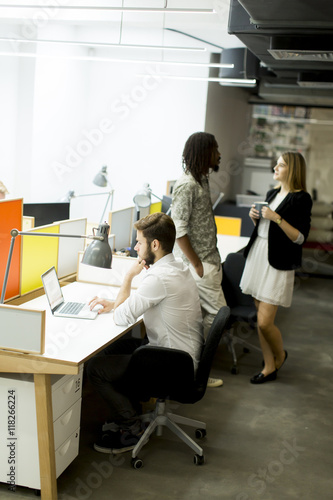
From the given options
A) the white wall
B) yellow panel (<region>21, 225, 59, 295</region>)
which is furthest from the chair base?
the white wall

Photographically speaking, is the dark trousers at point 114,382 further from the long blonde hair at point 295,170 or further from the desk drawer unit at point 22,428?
the long blonde hair at point 295,170

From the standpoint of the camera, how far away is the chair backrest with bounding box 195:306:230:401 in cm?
290

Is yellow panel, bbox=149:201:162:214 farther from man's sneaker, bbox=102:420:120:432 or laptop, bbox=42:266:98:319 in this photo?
man's sneaker, bbox=102:420:120:432

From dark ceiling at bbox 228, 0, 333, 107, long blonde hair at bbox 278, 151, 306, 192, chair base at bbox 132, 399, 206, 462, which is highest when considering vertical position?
dark ceiling at bbox 228, 0, 333, 107

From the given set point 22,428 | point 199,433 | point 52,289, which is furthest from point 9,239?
point 199,433

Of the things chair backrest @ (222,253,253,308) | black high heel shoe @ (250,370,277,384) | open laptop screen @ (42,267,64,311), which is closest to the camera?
open laptop screen @ (42,267,64,311)

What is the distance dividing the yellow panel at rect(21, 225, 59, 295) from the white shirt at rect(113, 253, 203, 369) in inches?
34.1

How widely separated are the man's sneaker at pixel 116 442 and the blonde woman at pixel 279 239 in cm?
137

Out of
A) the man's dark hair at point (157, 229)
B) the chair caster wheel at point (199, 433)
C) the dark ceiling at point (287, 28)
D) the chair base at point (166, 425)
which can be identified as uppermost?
the dark ceiling at point (287, 28)

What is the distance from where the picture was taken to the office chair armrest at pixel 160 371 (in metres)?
2.75

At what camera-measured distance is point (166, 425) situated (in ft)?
10.6

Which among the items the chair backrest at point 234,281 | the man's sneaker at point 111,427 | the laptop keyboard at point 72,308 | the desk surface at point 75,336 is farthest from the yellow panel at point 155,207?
the man's sneaker at point 111,427

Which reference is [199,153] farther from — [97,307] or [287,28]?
[97,307]

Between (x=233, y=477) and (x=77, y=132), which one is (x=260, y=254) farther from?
(x=77, y=132)
